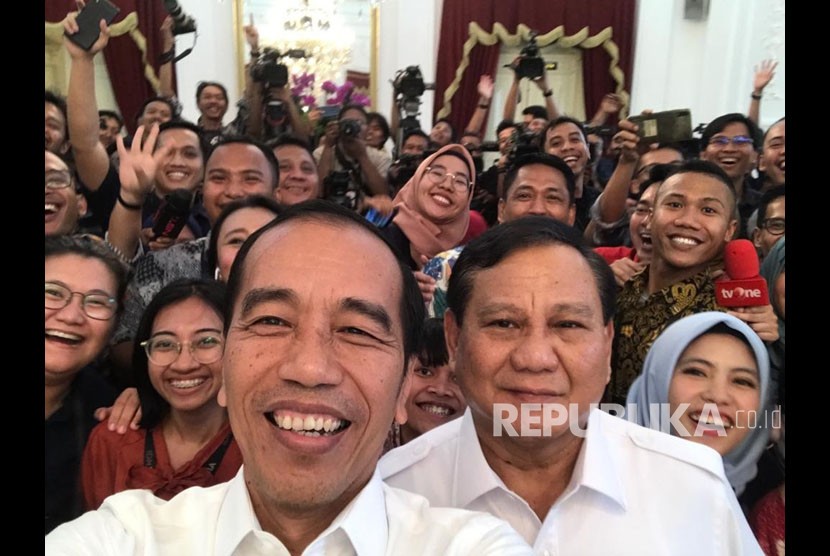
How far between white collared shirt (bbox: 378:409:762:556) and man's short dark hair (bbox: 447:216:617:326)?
0.24 meters

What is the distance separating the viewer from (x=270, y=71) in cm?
246

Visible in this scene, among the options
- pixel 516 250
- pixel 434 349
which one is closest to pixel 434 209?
pixel 434 349

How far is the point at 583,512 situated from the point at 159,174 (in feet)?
5.79

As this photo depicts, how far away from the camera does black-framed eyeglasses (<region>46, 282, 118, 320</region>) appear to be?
1.38 m

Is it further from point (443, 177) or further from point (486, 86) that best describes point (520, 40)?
point (443, 177)

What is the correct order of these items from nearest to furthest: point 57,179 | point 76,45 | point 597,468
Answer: point 597,468 < point 57,179 < point 76,45

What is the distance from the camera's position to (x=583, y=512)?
1.09m

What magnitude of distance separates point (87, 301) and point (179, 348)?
0.26 metres

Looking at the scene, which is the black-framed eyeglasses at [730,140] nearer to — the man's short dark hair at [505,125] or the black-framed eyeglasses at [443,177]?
the man's short dark hair at [505,125]

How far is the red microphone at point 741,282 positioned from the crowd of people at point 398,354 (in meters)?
0.02

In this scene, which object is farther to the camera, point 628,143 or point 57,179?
point 628,143

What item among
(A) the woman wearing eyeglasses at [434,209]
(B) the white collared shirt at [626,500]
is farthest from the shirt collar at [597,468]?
(A) the woman wearing eyeglasses at [434,209]
